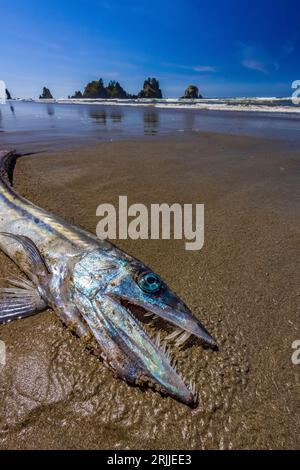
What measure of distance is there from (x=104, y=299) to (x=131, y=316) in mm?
239

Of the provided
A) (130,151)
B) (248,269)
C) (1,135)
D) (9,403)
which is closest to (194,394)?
(9,403)

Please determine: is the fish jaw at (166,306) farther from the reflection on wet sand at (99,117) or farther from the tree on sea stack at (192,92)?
the tree on sea stack at (192,92)

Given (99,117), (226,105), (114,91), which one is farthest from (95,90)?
(99,117)

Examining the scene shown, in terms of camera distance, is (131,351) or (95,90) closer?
(131,351)

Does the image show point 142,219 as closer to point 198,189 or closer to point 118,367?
point 198,189

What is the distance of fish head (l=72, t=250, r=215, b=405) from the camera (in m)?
1.59

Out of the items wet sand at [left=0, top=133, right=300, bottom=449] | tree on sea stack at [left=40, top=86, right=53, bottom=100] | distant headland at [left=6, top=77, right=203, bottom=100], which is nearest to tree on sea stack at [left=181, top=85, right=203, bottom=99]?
distant headland at [left=6, top=77, right=203, bottom=100]

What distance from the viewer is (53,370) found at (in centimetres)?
174

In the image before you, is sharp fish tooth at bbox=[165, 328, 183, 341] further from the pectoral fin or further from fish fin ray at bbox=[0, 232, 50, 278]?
fish fin ray at bbox=[0, 232, 50, 278]

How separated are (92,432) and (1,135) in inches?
408

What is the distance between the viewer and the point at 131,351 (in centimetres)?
166

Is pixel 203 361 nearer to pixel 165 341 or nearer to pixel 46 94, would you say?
pixel 165 341

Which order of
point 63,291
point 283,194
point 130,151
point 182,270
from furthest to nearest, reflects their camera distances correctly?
point 130,151 < point 283,194 < point 182,270 < point 63,291

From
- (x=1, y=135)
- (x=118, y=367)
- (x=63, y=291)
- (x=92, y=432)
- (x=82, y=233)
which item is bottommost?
(x=92, y=432)
